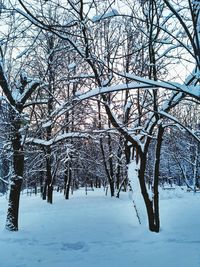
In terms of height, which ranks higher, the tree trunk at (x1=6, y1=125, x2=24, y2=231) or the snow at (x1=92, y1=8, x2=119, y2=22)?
the snow at (x1=92, y1=8, x2=119, y2=22)

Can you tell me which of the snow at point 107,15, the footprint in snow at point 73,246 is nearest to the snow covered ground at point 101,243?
the footprint in snow at point 73,246

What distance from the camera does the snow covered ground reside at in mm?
6671

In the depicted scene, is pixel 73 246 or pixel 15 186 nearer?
pixel 73 246

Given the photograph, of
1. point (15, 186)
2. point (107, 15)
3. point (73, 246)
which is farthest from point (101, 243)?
point (107, 15)

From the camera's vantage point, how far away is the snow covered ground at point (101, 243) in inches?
263

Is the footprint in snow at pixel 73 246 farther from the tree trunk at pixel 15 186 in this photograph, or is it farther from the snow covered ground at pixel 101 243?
the tree trunk at pixel 15 186

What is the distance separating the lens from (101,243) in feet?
26.9

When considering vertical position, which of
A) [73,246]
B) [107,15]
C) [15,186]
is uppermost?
[107,15]

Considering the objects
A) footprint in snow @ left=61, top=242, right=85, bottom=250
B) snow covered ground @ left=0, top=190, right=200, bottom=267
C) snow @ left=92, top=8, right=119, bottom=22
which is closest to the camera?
snow @ left=92, top=8, right=119, bottom=22

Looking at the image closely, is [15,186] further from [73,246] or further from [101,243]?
[101,243]

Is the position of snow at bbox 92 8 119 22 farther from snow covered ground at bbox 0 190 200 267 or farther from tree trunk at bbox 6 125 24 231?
tree trunk at bbox 6 125 24 231

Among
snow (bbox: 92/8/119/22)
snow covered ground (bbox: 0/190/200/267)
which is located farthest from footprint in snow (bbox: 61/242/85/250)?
snow (bbox: 92/8/119/22)

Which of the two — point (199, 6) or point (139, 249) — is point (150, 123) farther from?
point (199, 6)

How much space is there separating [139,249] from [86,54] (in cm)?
460
